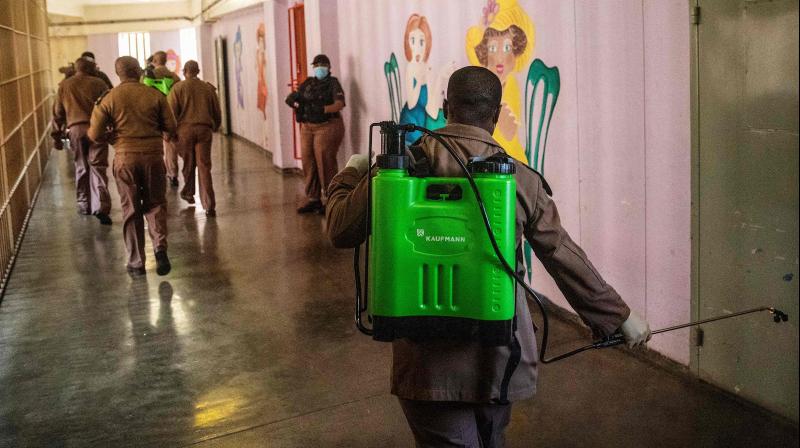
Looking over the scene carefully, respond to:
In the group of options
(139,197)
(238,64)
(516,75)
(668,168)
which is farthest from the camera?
(238,64)

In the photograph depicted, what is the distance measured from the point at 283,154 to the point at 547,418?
357 inches

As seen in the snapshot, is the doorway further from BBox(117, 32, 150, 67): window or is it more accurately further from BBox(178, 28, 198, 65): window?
BBox(117, 32, 150, 67): window

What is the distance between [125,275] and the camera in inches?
263

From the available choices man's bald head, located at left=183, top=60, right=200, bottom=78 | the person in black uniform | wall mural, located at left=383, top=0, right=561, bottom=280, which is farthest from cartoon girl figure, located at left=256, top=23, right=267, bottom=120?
wall mural, located at left=383, top=0, right=561, bottom=280

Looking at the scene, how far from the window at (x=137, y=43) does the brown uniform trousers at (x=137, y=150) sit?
1683 cm

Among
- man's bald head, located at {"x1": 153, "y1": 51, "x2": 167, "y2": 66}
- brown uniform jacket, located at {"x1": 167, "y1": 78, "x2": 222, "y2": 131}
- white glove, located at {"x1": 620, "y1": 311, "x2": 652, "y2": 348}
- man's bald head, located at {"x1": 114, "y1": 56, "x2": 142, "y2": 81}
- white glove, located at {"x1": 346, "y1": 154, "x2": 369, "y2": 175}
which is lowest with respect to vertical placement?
white glove, located at {"x1": 620, "y1": 311, "x2": 652, "y2": 348}

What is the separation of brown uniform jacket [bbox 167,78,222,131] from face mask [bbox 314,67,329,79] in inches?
50.7

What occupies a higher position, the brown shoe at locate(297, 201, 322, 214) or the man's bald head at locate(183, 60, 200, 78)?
the man's bald head at locate(183, 60, 200, 78)

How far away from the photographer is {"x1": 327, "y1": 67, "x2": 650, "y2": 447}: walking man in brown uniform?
2.30 metres

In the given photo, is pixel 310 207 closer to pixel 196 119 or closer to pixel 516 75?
pixel 196 119

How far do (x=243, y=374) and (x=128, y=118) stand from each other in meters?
2.93

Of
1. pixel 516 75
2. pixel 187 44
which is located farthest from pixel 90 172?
pixel 187 44

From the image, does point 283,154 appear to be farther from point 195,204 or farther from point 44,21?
point 44,21

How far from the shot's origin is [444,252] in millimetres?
2029
